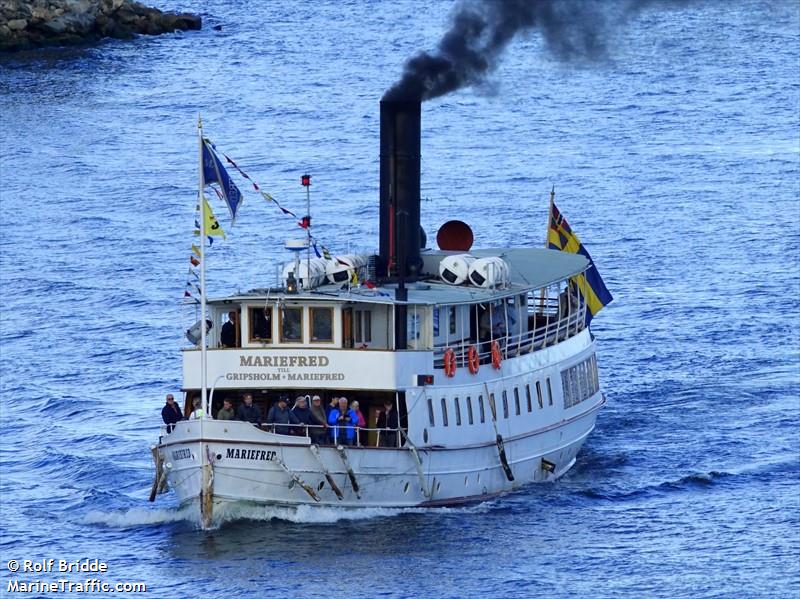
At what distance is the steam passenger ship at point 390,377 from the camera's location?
57.3 metres

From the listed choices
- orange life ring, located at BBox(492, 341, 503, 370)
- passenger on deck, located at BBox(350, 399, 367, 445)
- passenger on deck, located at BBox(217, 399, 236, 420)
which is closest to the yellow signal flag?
passenger on deck, located at BBox(217, 399, 236, 420)

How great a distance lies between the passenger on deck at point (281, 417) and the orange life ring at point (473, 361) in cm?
560

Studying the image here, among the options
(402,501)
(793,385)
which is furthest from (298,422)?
(793,385)

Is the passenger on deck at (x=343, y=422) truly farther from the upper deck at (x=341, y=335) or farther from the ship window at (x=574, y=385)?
the ship window at (x=574, y=385)

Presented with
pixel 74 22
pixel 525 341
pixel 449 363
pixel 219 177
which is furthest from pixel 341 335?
pixel 74 22

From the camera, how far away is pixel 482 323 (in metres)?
63.2

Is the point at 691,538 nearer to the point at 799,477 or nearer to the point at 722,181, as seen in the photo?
the point at 799,477

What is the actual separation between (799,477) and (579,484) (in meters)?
6.28

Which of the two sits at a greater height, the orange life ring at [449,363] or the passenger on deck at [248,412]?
the orange life ring at [449,363]

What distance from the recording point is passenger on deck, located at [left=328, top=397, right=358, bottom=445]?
190 feet

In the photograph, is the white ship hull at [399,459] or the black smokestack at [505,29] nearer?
the white ship hull at [399,459]

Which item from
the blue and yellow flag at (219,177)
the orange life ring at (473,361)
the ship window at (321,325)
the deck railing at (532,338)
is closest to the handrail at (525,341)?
the deck railing at (532,338)

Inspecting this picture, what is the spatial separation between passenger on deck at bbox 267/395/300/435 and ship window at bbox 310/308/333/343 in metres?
2.14

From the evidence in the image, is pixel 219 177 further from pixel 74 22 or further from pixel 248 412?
pixel 74 22
